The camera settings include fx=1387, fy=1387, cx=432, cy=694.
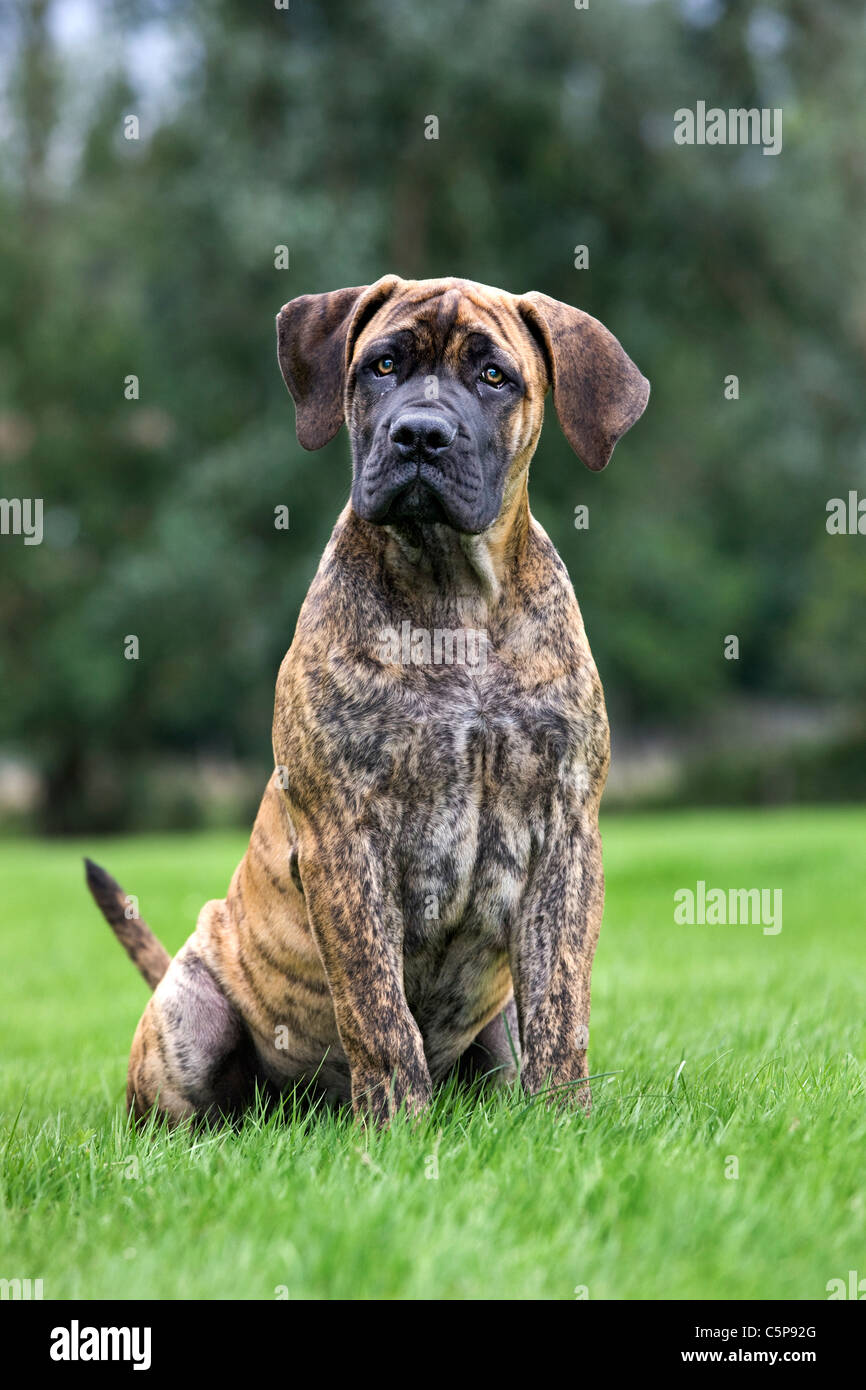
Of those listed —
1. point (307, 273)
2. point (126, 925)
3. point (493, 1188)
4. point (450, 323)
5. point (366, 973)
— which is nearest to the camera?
point (493, 1188)

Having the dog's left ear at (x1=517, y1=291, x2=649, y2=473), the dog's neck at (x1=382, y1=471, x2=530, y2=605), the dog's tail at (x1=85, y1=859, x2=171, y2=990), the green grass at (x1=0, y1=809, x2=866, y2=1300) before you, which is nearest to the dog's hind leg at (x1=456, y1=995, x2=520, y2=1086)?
the green grass at (x1=0, y1=809, x2=866, y2=1300)

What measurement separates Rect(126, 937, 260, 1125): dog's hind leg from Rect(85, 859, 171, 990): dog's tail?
1.49 ft

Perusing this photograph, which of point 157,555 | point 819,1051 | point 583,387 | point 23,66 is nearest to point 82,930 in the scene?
point 819,1051

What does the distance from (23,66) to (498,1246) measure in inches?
933

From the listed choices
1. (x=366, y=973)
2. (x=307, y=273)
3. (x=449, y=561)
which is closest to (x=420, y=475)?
(x=449, y=561)

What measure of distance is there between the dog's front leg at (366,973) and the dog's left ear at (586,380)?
1178 millimetres

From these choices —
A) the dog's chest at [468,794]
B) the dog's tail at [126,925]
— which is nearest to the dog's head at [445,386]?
the dog's chest at [468,794]

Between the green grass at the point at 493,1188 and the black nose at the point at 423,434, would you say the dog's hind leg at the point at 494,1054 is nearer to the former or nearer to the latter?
the green grass at the point at 493,1188

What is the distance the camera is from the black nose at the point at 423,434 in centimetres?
319

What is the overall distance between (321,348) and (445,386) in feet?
1.52

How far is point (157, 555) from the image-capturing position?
59.6 ft

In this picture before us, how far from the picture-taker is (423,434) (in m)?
3.19

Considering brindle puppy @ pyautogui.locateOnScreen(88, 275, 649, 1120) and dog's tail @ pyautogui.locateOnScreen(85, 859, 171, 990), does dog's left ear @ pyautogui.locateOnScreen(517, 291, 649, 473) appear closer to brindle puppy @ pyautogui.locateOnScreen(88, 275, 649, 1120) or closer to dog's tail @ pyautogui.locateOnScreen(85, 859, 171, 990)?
brindle puppy @ pyautogui.locateOnScreen(88, 275, 649, 1120)

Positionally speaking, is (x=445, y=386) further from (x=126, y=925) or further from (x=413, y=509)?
(x=126, y=925)
